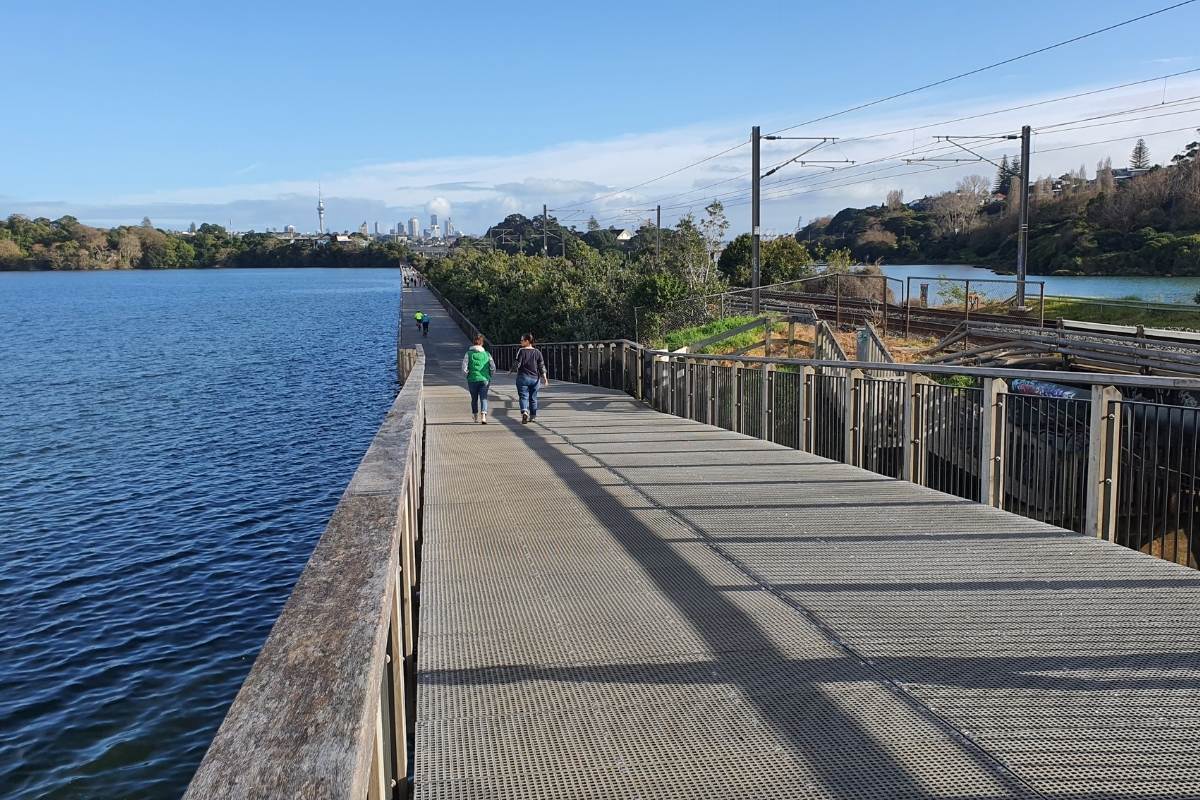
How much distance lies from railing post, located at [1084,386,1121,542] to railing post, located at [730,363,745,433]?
7.03 metres

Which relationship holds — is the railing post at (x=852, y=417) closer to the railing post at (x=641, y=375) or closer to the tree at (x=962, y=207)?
the railing post at (x=641, y=375)

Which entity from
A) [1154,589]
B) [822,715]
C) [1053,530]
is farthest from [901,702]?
[1053,530]

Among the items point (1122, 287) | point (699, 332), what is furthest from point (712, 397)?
point (1122, 287)

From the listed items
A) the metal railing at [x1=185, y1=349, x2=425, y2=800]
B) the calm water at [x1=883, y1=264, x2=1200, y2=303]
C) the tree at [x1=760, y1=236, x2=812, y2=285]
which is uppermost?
the tree at [x1=760, y1=236, x2=812, y2=285]

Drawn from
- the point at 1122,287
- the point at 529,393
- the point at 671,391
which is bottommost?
the point at 671,391

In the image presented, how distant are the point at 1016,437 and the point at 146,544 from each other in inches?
599

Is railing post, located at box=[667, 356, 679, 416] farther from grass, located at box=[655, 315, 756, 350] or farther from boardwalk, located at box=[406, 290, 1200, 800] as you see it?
boardwalk, located at box=[406, 290, 1200, 800]

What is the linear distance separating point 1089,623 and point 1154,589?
79 cm

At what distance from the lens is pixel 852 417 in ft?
32.6

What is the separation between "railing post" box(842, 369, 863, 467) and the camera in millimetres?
9992

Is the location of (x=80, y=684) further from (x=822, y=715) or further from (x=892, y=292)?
(x=892, y=292)

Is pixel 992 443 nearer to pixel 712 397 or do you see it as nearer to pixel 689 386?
pixel 712 397

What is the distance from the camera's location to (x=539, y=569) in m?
6.17

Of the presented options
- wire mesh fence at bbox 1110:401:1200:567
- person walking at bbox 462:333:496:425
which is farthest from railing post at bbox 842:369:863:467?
person walking at bbox 462:333:496:425
